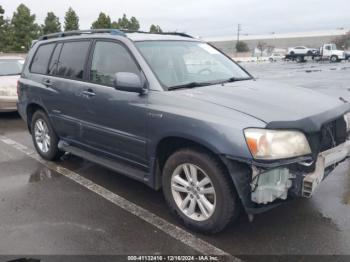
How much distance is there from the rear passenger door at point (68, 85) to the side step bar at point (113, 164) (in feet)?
0.44

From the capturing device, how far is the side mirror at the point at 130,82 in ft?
12.5

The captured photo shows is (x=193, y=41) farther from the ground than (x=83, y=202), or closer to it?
farther from the ground

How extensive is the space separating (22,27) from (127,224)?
3939 centimetres

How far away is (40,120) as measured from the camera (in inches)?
229

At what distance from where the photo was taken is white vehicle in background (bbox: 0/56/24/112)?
895 centimetres

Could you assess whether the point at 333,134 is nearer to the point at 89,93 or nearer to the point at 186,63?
the point at 186,63

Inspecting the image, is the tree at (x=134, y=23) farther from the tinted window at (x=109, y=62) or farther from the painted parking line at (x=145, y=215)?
the tinted window at (x=109, y=62)

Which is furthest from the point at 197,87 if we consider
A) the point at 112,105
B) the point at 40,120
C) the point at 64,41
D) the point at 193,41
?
the point at 40,120

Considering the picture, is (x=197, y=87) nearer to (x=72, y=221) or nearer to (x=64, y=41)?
(x=72, y=221)

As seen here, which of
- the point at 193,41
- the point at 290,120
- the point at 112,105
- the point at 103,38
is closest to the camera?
the point at 290,120

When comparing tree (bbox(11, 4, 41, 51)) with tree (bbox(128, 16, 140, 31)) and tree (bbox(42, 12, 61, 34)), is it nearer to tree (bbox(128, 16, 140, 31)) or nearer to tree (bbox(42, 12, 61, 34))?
tree (bbox(42, 12, 61, 34))

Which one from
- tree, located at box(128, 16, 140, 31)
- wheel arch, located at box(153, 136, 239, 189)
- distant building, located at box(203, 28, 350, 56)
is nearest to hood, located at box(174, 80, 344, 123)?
wheel arch, located at box(153, 136, 239, 189)

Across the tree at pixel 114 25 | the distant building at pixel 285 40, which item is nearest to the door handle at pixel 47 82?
the tree at pixel 114 25

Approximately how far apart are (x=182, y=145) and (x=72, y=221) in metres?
1.34
